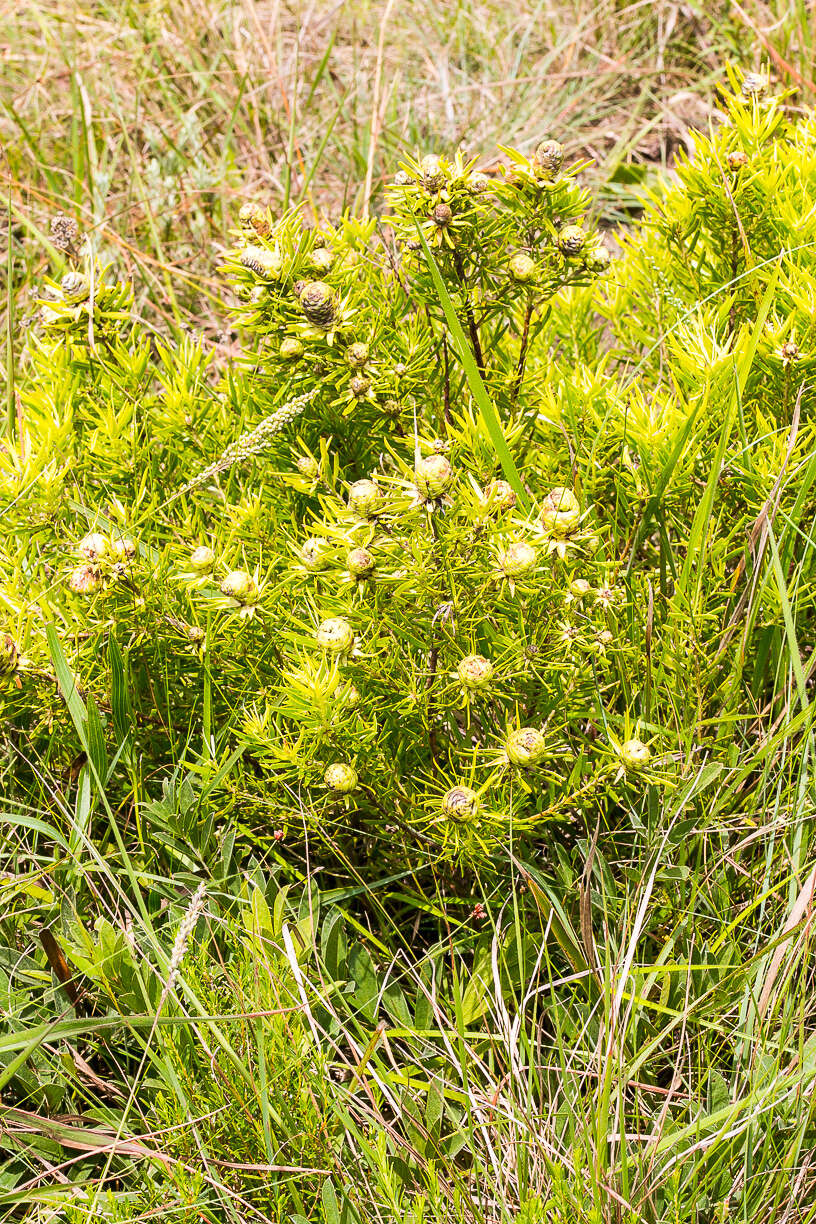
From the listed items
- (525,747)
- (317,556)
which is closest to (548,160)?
(317,556)

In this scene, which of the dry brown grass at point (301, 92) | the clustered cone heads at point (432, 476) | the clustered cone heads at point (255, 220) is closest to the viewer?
the clustered cone heads at point (432, 476)

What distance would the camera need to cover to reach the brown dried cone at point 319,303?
1333 mm

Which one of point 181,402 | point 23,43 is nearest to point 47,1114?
point 181,402

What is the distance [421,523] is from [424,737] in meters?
0.37

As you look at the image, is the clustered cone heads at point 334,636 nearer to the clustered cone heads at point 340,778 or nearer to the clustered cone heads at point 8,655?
the clustered cone heads at point 340,778

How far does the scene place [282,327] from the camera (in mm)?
1446

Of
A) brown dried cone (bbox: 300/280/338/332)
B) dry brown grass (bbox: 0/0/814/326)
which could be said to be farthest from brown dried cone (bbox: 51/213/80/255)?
dry brown grass (bbox: 0/0/814/326)

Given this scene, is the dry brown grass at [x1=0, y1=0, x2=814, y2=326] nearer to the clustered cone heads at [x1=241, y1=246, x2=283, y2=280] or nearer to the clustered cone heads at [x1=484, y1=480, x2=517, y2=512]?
the clustered cone heads at [x1=241, y1=246, x2=283, y2=280]

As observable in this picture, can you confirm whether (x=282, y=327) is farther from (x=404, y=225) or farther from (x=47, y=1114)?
(x=47, y=1114)

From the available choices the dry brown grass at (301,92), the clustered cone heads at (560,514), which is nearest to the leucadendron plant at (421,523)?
the clustered cone heads at (560,514)

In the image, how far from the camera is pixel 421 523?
3.98 feet

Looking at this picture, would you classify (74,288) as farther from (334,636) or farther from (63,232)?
(334,636)

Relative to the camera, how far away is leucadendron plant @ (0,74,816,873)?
1.29 meters

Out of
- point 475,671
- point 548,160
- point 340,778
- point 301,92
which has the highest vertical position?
point 548,160
